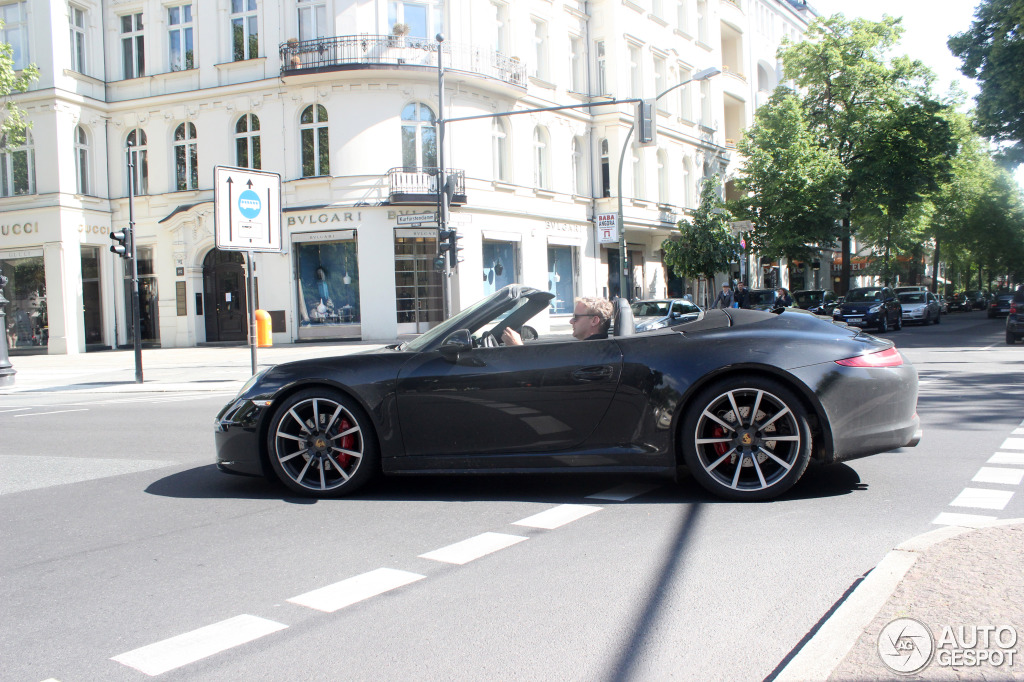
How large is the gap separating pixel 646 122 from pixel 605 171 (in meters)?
17.0

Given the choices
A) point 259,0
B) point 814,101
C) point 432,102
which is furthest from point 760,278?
point 259,0

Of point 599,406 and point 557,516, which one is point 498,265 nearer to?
point 599,406

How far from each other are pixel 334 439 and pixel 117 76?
30356 mm

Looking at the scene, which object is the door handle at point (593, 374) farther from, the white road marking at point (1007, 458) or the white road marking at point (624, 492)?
the white road marking at point (1007, 458)

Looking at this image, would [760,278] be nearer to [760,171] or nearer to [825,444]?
[760,171]

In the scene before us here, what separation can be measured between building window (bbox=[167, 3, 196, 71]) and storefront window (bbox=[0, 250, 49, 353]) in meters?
8.25

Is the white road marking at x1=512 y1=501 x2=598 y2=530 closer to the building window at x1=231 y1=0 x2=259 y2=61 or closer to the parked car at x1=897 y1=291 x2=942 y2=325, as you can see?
the building window at x1=231 y1=0 x2=259 y2=61

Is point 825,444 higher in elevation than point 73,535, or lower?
higher

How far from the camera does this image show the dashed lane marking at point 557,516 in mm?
4898

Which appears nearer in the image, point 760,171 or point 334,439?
point 334,439

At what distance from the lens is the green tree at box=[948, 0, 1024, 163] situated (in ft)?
88.7

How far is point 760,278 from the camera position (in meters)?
53.1

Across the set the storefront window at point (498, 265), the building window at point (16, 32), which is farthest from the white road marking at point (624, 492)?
the building window at point (16, 32)

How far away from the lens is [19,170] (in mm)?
29922
